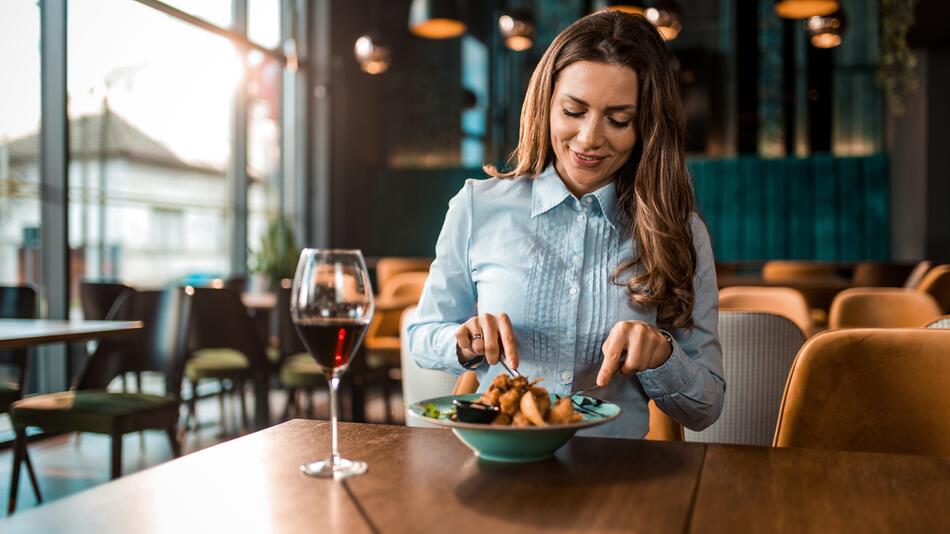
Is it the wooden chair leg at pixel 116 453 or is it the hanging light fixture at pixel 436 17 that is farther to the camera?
the hanging light fixture at pixel 436 17

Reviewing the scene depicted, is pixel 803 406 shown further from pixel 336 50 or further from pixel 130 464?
pixel 336 50

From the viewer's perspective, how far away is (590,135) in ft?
4.40

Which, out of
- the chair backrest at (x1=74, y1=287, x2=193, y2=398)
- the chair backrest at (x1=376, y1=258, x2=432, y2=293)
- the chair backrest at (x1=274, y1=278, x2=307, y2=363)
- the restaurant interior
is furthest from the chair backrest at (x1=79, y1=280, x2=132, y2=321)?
the chair backrest at (x1=376, y1=258, x2=432, y2=293)

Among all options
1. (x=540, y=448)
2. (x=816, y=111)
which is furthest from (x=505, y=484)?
(x=816, y=111)

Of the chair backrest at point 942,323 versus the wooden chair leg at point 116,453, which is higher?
the chair backrest at point 942,323

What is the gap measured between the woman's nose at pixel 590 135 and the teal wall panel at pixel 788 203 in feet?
28.3

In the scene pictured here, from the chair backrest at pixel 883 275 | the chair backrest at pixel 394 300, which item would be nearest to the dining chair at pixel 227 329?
the chair backrest at pixel 394 300

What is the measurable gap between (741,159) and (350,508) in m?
10.3

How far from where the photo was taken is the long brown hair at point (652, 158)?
53.3 inches

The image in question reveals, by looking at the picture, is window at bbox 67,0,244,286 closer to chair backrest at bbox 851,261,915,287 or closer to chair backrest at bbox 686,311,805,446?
chair backrest at bbox 686,311,805,446

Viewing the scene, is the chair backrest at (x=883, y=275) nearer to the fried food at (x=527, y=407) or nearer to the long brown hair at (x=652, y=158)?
the long brown hair at (x=652, y=158)

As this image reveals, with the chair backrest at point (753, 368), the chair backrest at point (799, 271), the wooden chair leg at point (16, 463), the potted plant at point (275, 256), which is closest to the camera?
the chair backrest at point (753, 368)

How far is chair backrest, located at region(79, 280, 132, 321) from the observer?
454 centimetres

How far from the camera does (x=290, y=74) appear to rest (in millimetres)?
8367
